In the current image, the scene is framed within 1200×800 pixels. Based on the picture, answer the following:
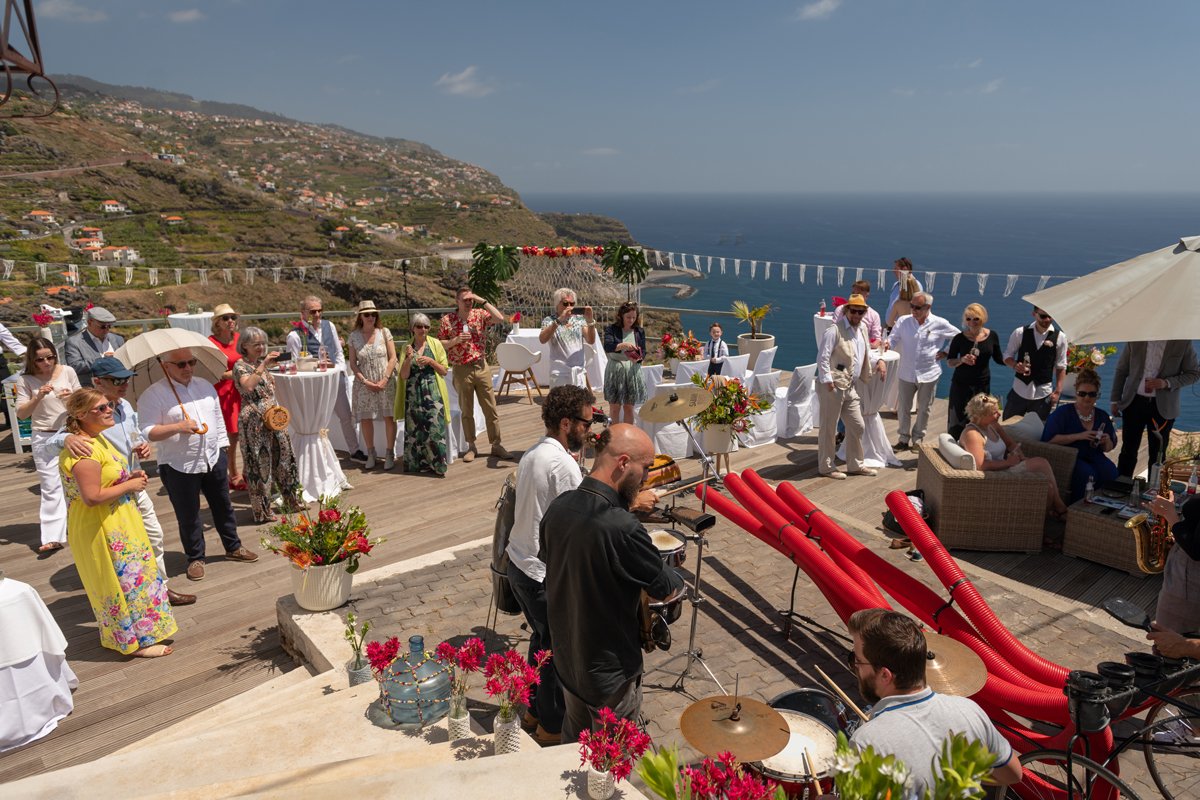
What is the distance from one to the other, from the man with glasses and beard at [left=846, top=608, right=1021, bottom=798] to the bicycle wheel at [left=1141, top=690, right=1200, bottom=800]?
1228 mm

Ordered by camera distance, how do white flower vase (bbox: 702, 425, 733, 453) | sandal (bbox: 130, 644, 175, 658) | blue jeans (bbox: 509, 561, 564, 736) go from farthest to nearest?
white flower vase (bbox: 702, 425, 733, 453) < sandal (bbox: 130, 644, 175, 658) < blue jeans (bbox: 509, 561, 564, 736)

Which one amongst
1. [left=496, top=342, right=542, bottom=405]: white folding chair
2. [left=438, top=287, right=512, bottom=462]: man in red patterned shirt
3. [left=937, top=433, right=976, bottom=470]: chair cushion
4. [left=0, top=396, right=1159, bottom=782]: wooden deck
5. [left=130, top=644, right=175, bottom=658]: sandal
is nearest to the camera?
[left=0, top=396, right=1159, bottom=782]: wooden deck

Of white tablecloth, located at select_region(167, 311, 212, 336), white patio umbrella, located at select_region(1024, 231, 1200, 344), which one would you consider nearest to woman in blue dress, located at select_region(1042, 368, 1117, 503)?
white patio umbrella, located at select_region(1024, 231, 1200, 344)

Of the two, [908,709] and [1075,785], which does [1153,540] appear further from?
[908,709]

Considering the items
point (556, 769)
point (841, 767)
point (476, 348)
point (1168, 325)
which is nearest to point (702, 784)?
point (841, 767)

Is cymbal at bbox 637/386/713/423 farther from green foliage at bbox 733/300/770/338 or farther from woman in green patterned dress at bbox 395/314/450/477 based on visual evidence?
green foliage at bbox 733/300/770/338

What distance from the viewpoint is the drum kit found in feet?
7.97

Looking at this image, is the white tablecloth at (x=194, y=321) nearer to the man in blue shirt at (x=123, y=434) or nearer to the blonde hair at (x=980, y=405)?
the man in blue shirt at (x=123, y=434)

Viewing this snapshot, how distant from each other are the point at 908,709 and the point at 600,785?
1.13 m

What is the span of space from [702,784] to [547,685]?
1.68 meters

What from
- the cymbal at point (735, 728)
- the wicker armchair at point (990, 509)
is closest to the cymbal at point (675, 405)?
the wicker armchair at point (990, 509)

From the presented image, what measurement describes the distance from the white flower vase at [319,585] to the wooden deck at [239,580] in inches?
14.8

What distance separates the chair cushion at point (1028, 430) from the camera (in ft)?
20.8

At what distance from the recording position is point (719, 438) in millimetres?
7047
